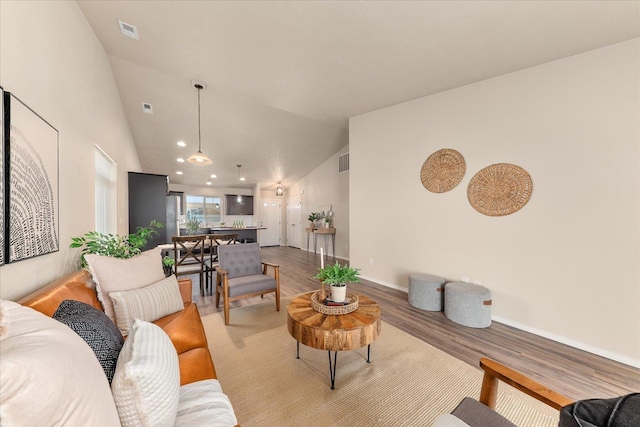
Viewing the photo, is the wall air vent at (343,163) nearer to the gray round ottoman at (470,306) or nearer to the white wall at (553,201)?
the white wall at (553,201)

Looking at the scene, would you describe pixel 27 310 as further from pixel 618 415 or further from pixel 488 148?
pixel 488 148

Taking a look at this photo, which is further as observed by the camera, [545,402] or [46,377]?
[545,402]

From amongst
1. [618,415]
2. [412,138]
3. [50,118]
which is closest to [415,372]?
[618,415]

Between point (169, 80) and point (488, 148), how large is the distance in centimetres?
468

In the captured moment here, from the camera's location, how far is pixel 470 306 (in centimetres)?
262

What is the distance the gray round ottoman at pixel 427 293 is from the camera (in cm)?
303

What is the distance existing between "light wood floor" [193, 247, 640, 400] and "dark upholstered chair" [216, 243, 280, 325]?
1.82ft

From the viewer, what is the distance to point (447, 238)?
3230 millimetres

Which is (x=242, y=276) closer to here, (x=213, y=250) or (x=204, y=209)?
(x=213, y=250)

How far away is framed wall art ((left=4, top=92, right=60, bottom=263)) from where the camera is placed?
120 centimetres

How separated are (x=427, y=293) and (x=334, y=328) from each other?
1.99 meters

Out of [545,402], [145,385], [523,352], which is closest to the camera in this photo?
[145,385]

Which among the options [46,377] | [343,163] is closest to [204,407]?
[46,377]

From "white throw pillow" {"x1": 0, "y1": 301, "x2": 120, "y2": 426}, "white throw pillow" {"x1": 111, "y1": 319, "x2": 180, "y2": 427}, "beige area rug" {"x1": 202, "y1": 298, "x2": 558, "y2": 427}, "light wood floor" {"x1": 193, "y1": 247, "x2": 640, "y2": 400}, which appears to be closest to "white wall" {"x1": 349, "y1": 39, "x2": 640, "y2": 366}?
"light wood floor" {"x1": 193, "y1": 247, "x2": 640, "y2": 400}
